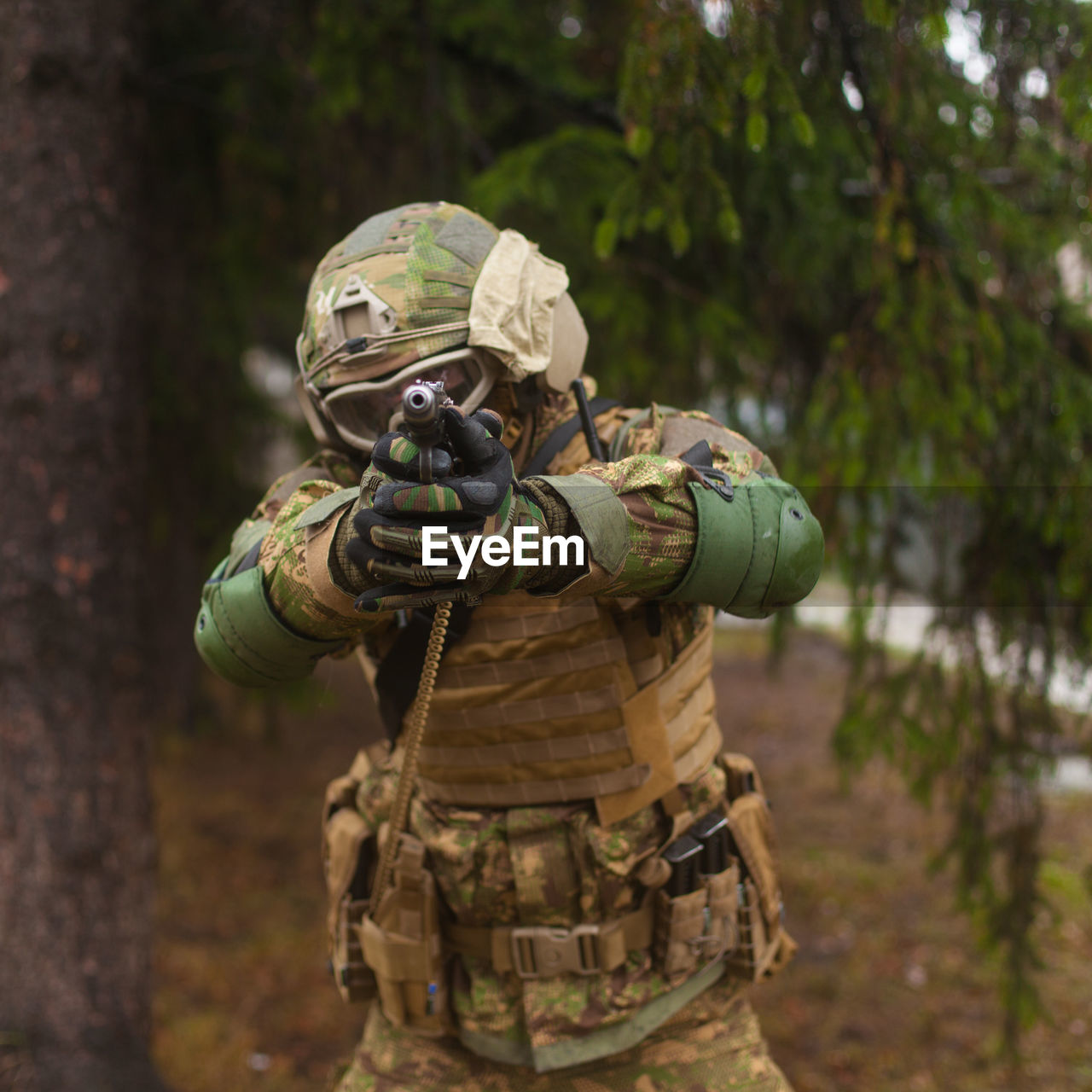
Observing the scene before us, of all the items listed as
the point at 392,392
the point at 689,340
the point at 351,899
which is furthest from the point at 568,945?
the point at 689,340

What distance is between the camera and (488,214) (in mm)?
3529

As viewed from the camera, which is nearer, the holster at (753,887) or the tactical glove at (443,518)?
the tactical glove at (443,518)

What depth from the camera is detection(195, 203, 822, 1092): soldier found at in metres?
1.94

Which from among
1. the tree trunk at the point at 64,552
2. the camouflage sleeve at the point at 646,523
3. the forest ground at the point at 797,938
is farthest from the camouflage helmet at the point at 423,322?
the tree trunk at the point at 64,552

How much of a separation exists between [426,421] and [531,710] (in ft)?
3.13

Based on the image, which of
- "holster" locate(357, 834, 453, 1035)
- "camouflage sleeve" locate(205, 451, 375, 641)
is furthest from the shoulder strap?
"holster" locate(357, 834, 453, 1035)

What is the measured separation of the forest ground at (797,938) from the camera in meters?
4.36

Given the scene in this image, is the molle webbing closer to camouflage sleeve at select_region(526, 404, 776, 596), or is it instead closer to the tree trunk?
camouflage sleeve at select_region(526, 404, 776, 596)

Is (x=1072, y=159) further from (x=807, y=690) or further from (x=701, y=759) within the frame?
(x=807, y=690)

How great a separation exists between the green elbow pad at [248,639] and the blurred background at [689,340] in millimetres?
1334

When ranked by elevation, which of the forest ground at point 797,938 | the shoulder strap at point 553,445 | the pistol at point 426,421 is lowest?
the forest ground at point 797,938

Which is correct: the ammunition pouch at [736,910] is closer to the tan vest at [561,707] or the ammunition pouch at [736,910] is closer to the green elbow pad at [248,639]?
the tan vest at [561,707]

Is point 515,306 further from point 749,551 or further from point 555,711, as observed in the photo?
point 555,711

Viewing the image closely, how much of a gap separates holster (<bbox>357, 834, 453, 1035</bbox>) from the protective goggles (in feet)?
3.28
